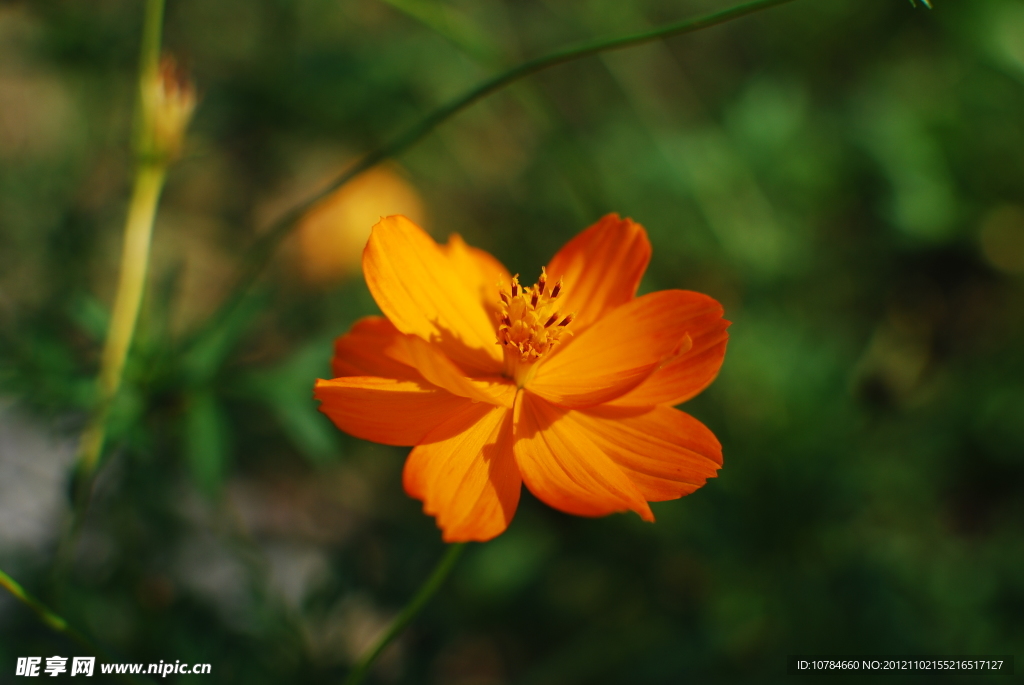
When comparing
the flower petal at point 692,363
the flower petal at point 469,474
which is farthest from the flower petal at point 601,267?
the flower petal at point 469,474

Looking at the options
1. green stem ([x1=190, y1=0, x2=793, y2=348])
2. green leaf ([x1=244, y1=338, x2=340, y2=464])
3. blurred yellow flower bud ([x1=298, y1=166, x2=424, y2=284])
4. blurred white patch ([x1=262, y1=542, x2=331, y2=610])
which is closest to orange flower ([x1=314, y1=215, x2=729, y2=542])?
green stem ([x1=190, y1=0, x2=793, y2=348])

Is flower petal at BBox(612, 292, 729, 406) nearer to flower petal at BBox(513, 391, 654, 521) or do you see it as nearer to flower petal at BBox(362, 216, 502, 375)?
flower petal at BBox(513, 391, 654, 521)

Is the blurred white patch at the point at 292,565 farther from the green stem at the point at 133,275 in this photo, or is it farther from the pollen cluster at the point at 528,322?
the pollen cluster at the point at 528,322

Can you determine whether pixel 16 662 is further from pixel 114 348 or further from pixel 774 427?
pixel 774 427

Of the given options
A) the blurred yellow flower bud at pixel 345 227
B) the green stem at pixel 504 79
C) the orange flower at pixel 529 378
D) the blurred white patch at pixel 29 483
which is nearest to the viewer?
the green stem at pixel 504 79

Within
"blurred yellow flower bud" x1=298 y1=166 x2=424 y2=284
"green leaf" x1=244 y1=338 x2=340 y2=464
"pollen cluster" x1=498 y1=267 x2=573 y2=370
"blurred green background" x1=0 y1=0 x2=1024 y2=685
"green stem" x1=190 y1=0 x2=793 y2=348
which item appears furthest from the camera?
"blurred yellow flower bud" x1=298 y1=166 x2=424 y2=284

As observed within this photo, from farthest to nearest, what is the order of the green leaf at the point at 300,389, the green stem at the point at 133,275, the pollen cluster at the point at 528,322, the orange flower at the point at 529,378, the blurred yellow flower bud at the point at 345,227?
the blurred yellow flower bud at the point at 345,227, the green leaf at the point at 300,389, the green stem at the point at 133,275, the pollen cluster at the point at 528,322, the orange flower at the point at 529,378
